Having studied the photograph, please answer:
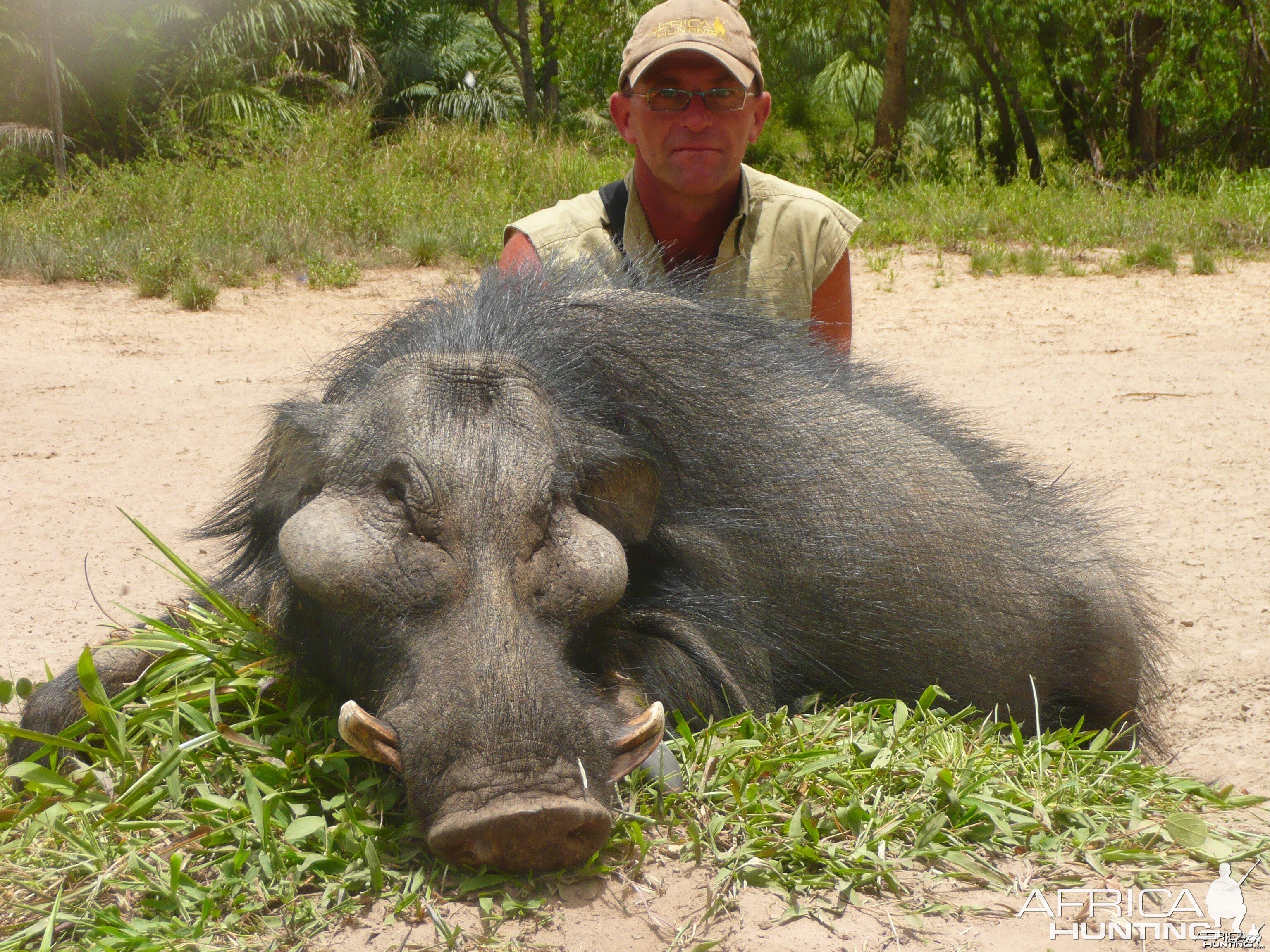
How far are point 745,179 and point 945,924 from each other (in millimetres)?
2487

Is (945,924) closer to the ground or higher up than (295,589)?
closer to the ground

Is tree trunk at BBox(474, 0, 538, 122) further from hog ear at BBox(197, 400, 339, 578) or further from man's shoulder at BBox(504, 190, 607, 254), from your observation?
hog ear at BBox(197, 400, 339, 578)

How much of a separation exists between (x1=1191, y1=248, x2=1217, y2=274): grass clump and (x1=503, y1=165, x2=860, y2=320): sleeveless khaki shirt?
5.69 meters

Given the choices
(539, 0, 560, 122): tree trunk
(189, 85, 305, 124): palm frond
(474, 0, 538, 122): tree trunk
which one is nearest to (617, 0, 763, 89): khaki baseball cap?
(189, 85, 305, 124): palm frond

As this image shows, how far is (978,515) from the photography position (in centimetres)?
286

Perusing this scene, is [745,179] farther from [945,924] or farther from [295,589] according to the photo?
[945,924]

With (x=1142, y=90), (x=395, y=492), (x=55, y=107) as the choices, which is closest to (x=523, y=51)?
(x=55, y=107)

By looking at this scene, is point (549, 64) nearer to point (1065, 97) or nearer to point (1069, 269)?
point (1065, 97)

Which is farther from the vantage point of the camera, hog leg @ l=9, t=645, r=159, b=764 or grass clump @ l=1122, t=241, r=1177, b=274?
grass clump @ l=1122, t=241, r=1177, b=274

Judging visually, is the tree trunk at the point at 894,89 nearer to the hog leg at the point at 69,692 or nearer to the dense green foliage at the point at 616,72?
the dense green foliage at the point at 616,72

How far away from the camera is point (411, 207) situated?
9.90 meters

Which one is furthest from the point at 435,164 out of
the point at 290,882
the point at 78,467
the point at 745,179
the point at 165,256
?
the point at 290,882

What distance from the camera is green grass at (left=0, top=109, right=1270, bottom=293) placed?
8.80 meters

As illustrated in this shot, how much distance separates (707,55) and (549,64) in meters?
19.8
